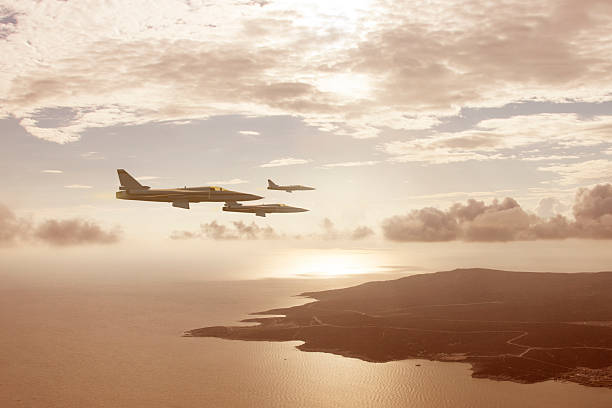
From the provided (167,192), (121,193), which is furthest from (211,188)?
(121,193)

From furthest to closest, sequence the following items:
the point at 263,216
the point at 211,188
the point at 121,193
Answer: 1. the point at 263,216
2. the point at 211,188
3. the point at 121,193

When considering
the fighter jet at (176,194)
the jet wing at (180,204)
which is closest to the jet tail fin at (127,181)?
the fighter jet at (176,194)

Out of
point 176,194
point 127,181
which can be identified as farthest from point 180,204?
point 127,181

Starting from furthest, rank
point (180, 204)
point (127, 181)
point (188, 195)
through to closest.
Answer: point (188, 195), point (180, 204), point (127, 181)

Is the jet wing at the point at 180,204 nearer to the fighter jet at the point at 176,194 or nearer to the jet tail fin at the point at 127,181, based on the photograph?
the fighter jet at the point at 176,194

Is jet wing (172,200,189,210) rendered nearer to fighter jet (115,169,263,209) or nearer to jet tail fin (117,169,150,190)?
fighter jet (115,169,263,209)

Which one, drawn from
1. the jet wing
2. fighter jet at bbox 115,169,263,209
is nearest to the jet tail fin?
fighter jet at bbox 115,169,263,209

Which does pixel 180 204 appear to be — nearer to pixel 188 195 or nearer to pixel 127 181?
pixel 188 195

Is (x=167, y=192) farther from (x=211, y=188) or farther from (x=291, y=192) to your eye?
(x=291, y=192)
